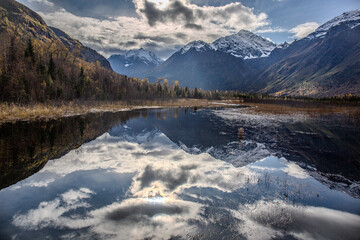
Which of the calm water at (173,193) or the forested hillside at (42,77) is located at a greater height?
the forested hillside at (42,77)

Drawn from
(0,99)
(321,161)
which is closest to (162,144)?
(321,161)

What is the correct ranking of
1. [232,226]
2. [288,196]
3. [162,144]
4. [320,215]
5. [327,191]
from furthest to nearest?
1. [162,144]
2. [327,191]
3. [288,196]
4. [320,215]
5. [232,226]

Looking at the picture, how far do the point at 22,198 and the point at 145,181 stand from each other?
553 centimetres

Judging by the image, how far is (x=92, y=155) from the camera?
15953mm

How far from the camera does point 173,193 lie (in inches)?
380

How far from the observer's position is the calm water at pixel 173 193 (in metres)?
6.87

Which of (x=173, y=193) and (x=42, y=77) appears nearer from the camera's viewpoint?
(x=173, y=193)

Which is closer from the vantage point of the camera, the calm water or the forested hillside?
the calm water

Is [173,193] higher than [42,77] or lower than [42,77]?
lower

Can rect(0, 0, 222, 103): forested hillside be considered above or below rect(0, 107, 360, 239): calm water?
above

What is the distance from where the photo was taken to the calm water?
6867 millimetres

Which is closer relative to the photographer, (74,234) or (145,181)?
(74,234)

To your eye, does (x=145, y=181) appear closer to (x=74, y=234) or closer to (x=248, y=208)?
(x=74, y=234)

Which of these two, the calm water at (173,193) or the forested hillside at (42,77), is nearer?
the calm water at (173,193)
